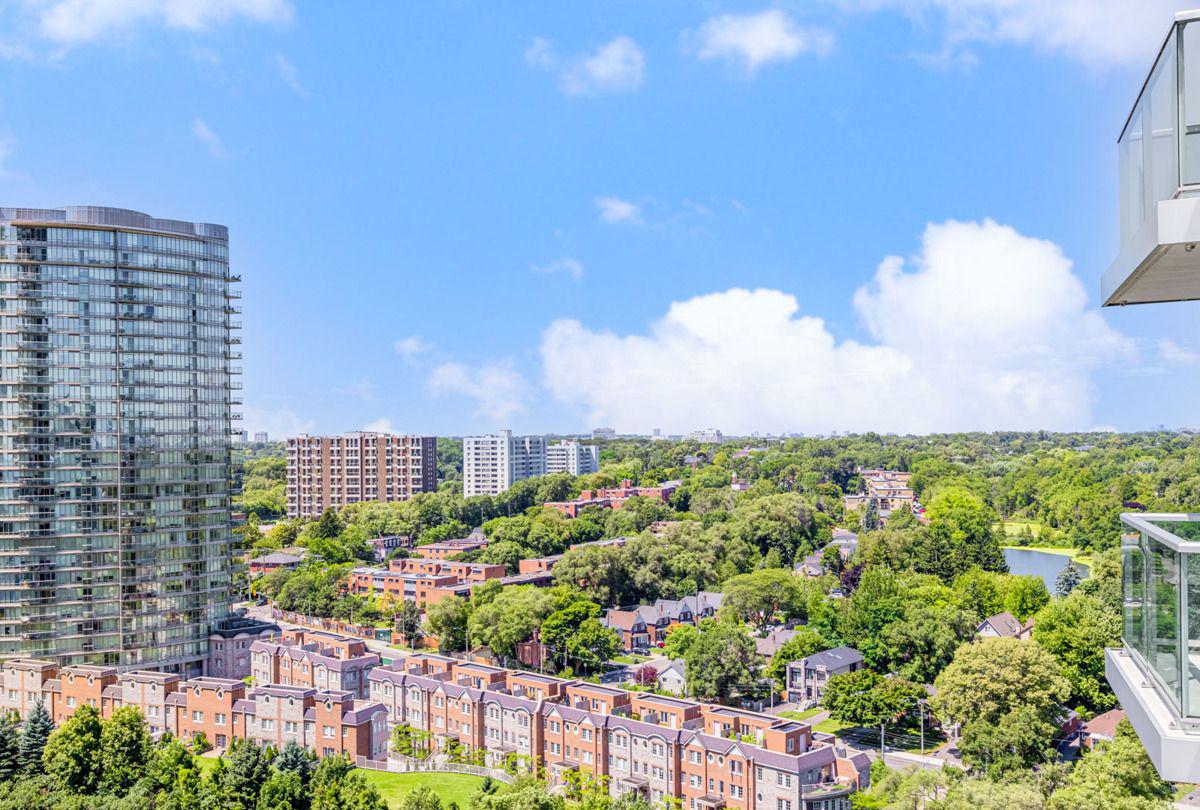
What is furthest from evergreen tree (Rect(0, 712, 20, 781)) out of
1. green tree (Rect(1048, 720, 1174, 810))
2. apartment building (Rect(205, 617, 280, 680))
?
green tree (Rect(1048, 720, 1174, 810))

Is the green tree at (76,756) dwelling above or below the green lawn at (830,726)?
above

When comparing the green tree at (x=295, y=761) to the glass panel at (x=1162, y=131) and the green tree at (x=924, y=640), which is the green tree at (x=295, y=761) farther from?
the glass panel at (x=1162, y=131)

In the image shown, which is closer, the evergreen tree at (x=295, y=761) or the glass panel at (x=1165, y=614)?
the glass panel at (x=1165, y=614)

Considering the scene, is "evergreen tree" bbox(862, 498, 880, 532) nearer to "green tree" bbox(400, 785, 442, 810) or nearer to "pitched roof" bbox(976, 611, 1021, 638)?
"pitched roof" bbox(976, 611, 1021, 638)

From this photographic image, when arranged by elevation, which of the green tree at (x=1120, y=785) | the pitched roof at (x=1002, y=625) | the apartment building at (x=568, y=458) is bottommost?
the pitched roof at (x=1002, y=625)

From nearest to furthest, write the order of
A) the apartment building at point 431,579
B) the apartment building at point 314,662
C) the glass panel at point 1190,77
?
1. the glass panel at point 1190,77
2. the apartment building at point 314,662
3. the apartment building at point 431,579

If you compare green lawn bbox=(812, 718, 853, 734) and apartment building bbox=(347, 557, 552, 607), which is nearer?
green lawn bbox=(812, 718, 853, 734)

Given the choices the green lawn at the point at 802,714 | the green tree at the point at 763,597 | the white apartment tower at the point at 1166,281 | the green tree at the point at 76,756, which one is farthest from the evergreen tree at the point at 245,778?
the green tree at the point at 763,597
